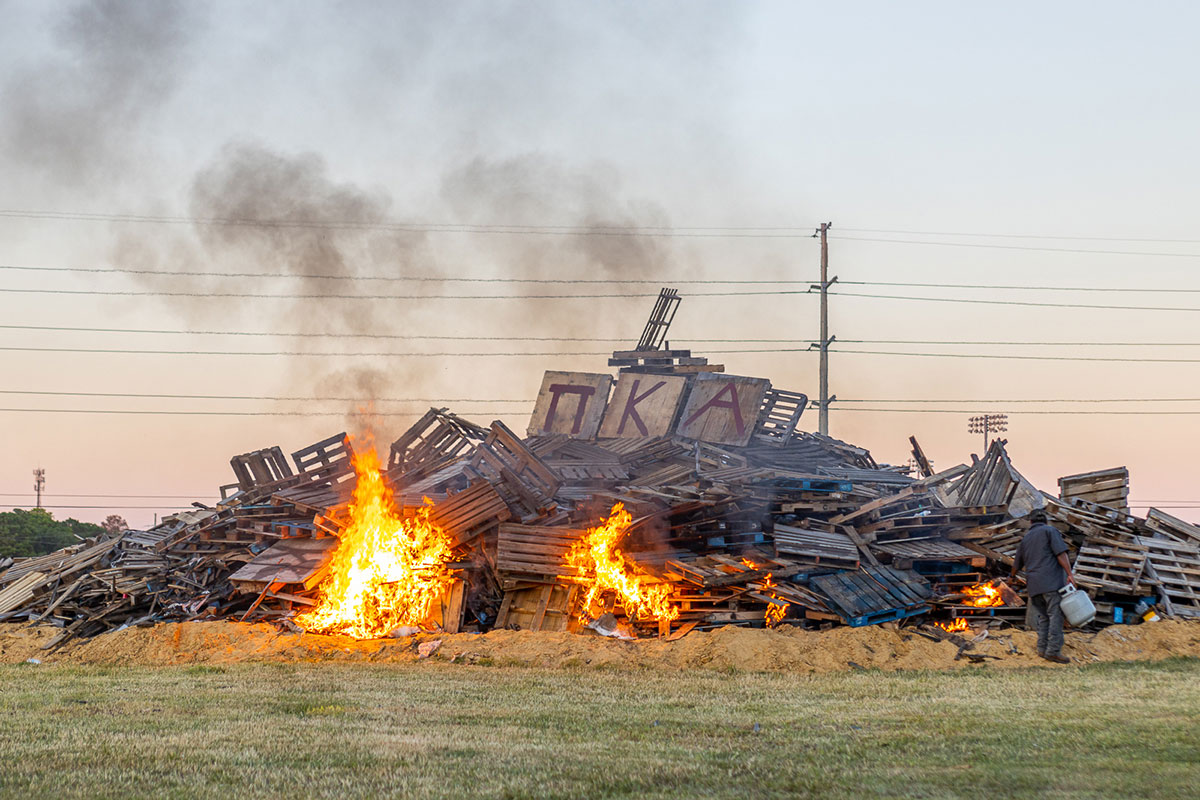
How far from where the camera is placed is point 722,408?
3094 cm

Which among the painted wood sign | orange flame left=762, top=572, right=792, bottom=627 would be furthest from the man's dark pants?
the painted wood sign

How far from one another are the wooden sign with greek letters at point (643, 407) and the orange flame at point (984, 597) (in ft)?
39.2

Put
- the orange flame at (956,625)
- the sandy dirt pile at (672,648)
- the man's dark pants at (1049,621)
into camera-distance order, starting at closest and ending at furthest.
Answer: the man's dark pants at (1049,621) → the sandy dirt pile at (672,648) → the orange flame at (956,625)

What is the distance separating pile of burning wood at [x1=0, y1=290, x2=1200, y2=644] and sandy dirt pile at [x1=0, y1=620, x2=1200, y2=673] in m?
0.95

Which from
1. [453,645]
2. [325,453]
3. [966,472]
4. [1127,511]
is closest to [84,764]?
[453,645]

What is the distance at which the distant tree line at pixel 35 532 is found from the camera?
51.2 m

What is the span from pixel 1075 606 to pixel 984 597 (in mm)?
3430

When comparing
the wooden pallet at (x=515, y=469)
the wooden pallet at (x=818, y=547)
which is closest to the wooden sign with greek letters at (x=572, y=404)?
the wooden pallet at (x=515, y=469)

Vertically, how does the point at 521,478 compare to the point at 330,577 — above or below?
above

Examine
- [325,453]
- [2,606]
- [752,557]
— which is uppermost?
[325,453]

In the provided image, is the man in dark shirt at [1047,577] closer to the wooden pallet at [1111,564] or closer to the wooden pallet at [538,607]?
the wooden pallet at [1111,564]

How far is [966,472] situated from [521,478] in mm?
12995

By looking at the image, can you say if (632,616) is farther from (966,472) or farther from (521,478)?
(966,472)

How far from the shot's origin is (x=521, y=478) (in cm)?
2269
